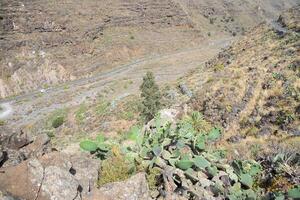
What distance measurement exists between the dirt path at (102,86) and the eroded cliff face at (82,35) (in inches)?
115

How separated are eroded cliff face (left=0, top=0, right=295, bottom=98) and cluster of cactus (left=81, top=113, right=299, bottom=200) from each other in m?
Result: 51.8

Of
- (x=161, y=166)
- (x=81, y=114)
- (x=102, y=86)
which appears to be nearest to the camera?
(x=161, y=166)

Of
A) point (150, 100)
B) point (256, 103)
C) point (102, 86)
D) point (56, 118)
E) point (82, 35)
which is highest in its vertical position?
point (256, 103)

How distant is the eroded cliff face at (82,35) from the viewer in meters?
61.9

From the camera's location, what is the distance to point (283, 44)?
32438 millimetres

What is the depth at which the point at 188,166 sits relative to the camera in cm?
912

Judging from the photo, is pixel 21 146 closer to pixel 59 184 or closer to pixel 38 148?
pixel 38 148

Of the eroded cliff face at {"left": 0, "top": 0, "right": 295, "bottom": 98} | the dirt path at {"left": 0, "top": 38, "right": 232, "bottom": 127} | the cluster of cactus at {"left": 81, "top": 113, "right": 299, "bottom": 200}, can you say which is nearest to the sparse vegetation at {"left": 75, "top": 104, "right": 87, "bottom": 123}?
the dirt path at {"left": 0, "top": 38, "right": 232, "bottom": 127}

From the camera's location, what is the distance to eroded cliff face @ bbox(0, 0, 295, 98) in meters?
61.9

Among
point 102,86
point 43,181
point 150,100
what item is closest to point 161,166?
point 43,181

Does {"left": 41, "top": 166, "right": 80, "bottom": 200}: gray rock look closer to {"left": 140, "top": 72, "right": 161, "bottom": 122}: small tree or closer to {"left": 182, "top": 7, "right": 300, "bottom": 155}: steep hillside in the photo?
{"left": 182, "top": 7, "right": 300, "bottom": 155}: steep hillside

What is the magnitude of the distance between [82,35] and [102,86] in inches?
746

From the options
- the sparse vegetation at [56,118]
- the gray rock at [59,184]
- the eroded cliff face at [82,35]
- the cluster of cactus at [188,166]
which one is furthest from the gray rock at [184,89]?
the eroded cliff face at [82,35]

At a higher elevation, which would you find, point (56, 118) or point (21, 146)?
point (21, 146)
